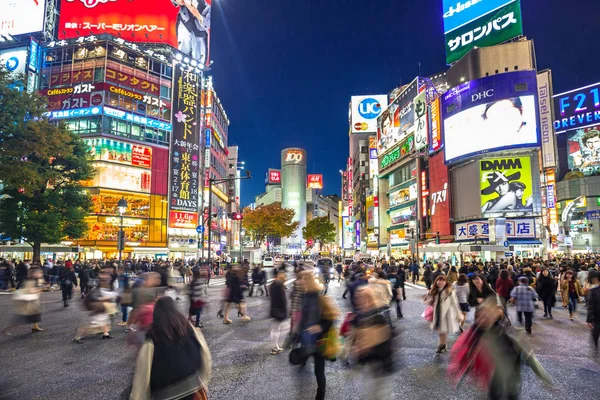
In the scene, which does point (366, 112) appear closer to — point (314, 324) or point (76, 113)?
point (76, 113)

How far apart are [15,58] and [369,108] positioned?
264 ft

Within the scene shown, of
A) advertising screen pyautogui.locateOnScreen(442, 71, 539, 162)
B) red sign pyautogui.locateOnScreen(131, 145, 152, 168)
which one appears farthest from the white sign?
advertising screen pyautogui.locateOnScreen(442, 71, 539, 162)

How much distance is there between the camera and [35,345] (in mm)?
9492

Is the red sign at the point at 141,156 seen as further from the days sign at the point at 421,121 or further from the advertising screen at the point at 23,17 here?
the days sign at the point at 421,121

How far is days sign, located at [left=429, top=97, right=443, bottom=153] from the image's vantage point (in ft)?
181

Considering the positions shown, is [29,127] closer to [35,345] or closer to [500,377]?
[35,345]

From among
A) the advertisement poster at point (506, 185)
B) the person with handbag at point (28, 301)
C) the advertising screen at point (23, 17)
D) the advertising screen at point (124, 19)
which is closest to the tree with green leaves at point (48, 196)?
the person with handbag at point (28, 301)

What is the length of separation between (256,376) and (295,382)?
0.73 meters

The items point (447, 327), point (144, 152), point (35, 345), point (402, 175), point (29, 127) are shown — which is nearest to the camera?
point (447, 327)

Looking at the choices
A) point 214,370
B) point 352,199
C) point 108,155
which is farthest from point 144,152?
point 352,199

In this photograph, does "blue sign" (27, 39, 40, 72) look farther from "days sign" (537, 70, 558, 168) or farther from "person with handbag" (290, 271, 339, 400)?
"days sign" (537, 70, 558, 168)

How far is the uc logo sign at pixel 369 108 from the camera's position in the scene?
11162 centimetres

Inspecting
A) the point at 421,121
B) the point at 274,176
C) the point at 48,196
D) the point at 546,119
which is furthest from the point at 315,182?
the point at 48,196

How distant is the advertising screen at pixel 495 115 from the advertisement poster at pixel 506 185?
2.86 metres
